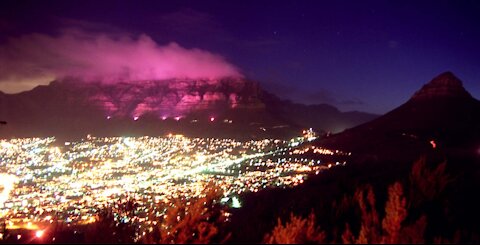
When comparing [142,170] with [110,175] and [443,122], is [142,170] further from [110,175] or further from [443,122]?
[443,122]

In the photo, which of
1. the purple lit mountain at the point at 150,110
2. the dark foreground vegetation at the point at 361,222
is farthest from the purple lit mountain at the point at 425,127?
the purple lit mountain at the point at 150,110

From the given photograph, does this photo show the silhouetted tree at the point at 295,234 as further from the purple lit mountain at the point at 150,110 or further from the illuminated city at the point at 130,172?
the purple lit mountain at the point at 150,110

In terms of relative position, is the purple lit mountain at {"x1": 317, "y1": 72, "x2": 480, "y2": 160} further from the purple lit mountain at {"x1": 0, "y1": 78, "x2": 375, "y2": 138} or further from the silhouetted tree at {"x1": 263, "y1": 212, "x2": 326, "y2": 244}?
the purple lit mountain at {"x1": 0, "y1": 78, "x2": 375, "y2": 138}

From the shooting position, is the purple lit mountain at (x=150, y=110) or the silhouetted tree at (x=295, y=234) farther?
the purple lit mountain at (x=150, y=110)

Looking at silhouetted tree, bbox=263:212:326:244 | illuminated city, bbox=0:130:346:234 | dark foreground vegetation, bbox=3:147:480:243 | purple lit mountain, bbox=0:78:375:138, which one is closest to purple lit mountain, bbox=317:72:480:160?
illuminated city, bbox=0:130:346:234

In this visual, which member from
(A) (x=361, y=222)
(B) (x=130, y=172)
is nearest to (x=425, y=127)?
(B) (x=130, y=172)

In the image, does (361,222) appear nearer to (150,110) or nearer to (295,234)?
(295,234)
